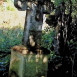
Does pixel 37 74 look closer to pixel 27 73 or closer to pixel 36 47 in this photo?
pixel 27 73

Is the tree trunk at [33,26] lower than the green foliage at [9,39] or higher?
higher

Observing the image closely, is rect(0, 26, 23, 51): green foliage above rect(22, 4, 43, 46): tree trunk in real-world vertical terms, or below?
below

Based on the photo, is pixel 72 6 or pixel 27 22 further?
pixel 72 6

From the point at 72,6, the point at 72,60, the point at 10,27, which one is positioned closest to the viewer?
the point at 72,60

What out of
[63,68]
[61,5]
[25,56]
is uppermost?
[61,5]

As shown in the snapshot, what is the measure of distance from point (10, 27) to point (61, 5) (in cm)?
850

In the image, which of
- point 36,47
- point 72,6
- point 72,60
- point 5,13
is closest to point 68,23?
point 72,6

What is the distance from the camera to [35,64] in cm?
471

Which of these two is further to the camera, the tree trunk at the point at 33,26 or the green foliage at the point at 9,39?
the green foliage at the point at 9,39

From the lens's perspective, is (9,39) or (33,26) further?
(9,39)

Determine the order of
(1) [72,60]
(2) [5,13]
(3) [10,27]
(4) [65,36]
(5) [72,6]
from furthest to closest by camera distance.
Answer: (2) [5,13]
(3) [10,27]
(5) [72,6]
(4) [65,36]
(1) [72,60]

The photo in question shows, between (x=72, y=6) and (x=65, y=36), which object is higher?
(x=72, y=6)

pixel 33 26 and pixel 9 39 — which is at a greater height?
pixel 33 26

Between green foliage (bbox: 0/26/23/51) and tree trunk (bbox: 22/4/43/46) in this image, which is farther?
green foliage (bbox: 0/26/23/51)
